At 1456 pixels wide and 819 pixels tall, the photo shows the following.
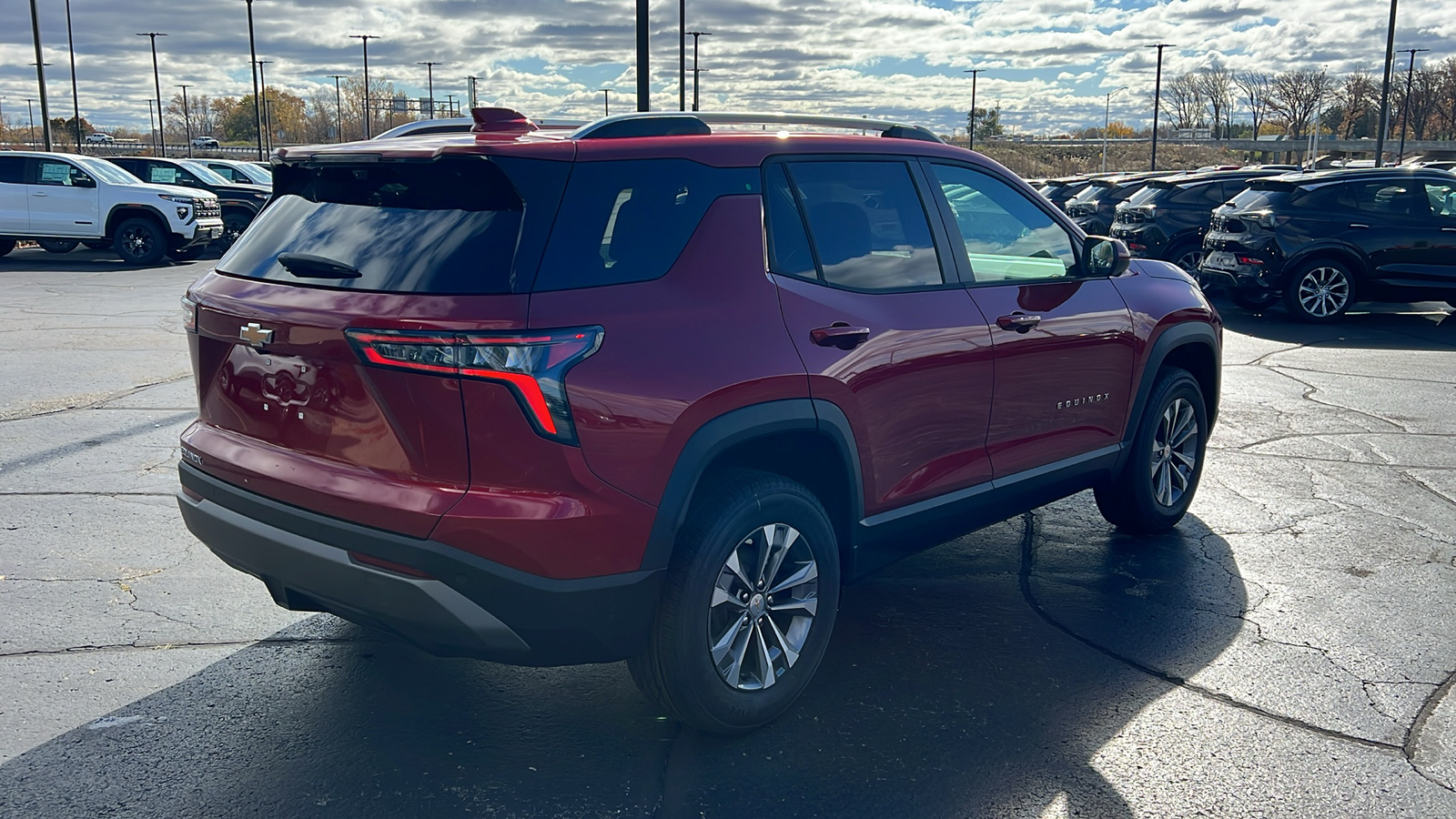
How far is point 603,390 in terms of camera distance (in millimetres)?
2936

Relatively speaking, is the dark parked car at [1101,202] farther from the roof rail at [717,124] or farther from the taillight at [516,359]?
the taillight at [516,359]

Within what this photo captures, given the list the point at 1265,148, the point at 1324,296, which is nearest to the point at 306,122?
the point at 1265,148

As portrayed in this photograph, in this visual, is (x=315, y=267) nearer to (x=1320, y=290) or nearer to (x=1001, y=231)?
(x=1001, y=231)

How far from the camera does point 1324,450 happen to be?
7.29 meters

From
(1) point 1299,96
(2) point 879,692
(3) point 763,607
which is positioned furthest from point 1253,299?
(1) point 1299,96

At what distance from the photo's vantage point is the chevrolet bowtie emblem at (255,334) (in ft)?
10.5

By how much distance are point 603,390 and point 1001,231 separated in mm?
2252

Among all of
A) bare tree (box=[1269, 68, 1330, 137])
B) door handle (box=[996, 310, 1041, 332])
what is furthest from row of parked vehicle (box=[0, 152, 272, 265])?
bare tree (box=[1269, 68, 1330, 137])

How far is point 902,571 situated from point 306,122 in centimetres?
14113

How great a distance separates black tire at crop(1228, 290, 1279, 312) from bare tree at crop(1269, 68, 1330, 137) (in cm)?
9892

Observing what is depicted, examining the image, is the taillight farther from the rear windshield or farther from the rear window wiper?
the rear window wiper

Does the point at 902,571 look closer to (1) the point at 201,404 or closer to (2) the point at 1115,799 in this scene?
(2) the point at 1115,799

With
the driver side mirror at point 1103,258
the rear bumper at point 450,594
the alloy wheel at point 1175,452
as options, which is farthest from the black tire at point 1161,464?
the rear bumper at point 450,594

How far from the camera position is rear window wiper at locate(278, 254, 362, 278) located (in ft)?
10.3
